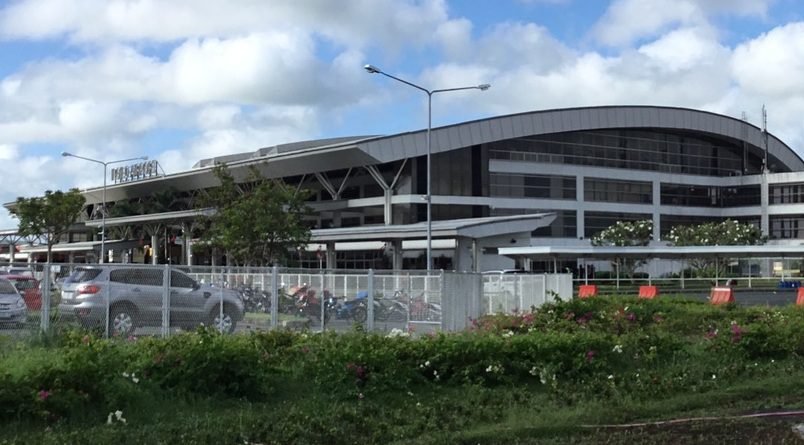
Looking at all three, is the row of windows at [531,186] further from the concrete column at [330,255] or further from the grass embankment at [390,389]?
the grass embankment at [390,389]

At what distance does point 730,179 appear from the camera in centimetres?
8756

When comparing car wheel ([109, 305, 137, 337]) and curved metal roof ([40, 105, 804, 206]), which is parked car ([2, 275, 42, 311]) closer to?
car wheel ([109, 305, 137, 337])

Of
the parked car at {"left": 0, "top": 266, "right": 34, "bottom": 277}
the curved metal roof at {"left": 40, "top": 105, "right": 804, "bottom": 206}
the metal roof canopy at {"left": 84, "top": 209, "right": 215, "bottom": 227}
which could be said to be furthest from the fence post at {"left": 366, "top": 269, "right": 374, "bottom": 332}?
the curved metal roof at {"left": 40, "top": 105, "right": 804, "bottom": 206}

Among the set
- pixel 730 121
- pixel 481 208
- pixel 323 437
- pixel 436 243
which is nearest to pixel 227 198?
pixel 436 243

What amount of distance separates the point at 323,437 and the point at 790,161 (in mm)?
95328

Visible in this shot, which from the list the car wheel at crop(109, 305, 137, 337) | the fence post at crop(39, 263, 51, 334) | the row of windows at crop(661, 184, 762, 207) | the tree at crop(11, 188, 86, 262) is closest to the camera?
the fence post at crop(39, 263, 51, 334)

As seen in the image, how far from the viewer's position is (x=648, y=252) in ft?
189

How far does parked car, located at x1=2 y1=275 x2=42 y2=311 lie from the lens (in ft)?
50.1

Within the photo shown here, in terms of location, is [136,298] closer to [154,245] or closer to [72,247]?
[154,245]

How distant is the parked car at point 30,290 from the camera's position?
1528 centimetres

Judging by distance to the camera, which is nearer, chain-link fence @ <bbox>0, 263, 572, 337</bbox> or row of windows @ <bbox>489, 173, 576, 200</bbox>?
chain-link fence @ <bbox>0, 263, 572, 337</bbox>

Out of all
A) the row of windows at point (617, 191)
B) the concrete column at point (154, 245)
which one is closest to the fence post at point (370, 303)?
the row of windows at point (617, 191)

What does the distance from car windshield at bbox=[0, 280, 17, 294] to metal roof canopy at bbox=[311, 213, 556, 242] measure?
39.7m

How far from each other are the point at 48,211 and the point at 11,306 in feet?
204
